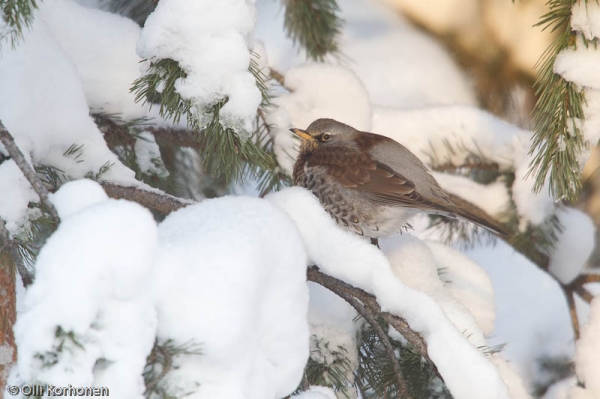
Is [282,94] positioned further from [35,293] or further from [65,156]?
[35,293]

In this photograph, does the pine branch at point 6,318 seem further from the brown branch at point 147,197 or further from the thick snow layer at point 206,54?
the thick snow layer at point 206,54

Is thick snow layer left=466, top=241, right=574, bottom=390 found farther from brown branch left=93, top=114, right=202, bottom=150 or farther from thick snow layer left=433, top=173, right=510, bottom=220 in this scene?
brown branch left=93, top=114, right=202, bottom=150

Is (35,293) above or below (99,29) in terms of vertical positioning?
above

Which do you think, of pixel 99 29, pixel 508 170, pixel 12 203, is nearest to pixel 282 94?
pixel 99 29

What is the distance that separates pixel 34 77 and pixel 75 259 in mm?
1049

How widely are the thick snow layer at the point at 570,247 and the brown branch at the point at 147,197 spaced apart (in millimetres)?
1695

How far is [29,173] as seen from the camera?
109cm

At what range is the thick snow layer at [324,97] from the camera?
2.52 m

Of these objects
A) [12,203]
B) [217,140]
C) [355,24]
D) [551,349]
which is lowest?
[551,349]

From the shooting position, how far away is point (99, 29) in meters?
2.08

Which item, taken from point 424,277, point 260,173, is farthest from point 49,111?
point 424,277

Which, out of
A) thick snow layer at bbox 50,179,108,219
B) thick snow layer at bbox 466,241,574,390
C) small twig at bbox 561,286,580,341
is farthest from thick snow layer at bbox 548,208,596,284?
thick snow layer at bbox 50,179,108,219

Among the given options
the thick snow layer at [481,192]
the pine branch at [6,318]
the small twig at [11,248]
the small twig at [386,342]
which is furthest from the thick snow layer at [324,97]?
the small twig at [11,248]

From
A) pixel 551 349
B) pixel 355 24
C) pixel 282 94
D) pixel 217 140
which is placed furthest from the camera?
pixel 355 24
